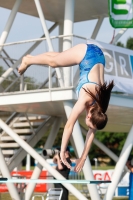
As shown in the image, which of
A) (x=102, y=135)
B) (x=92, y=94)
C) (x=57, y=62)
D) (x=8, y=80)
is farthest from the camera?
(x=102, y=135)

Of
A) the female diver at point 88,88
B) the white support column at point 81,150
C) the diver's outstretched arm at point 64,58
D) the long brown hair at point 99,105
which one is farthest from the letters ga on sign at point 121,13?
the long brown hair at point 99,105

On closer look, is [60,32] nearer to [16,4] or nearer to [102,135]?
[16,4]

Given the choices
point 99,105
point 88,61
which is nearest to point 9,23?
point 88,61

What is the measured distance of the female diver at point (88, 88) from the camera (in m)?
8.73

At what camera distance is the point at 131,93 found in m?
18.8

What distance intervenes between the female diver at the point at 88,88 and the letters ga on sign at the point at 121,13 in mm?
10214

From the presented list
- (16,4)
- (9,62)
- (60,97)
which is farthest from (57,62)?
(9,62)

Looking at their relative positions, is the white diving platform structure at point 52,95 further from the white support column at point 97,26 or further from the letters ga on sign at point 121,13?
the letters ga on sign at point 121,13

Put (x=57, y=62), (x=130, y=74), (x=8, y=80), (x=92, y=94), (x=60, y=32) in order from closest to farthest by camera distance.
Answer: (x=92, y=94), (x=57, y=62), (x=130, y=74), (x=8, y=80), (x=60, y=32)

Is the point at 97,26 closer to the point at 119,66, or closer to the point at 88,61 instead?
the point at 119,66

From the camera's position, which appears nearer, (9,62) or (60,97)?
(60,97)

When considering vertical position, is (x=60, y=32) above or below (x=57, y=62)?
above

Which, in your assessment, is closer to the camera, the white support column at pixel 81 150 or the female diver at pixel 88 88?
the female diver at pixel 88 88

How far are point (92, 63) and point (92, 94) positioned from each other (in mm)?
598
